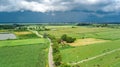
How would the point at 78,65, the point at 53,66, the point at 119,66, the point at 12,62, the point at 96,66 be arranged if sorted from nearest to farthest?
1. the point at 119,66
2. the point at 96,66
3. the point at 78,65
4. the point at 53,66
5. the point at 12,62

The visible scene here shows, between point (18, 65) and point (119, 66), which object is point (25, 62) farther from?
point (119, 66)

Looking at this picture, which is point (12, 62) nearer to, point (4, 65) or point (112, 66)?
point (4, 65)

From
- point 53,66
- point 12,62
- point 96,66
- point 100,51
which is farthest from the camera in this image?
point 100,51

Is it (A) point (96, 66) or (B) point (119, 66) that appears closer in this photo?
(B) point (119, 66)

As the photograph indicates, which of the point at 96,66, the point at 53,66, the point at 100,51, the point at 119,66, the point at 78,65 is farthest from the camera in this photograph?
the point at 100,51

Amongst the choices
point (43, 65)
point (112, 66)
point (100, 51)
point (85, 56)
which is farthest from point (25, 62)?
point (112, 66)

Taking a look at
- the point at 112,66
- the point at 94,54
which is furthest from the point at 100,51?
the point at 112,66

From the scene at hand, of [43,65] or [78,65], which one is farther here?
[43,65]

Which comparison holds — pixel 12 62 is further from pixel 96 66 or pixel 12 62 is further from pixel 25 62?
pixel 96 66
